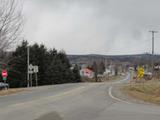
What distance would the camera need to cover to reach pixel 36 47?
89000 millimetres

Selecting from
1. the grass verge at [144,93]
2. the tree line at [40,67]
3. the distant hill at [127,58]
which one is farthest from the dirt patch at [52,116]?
the distant hill at [127,58]

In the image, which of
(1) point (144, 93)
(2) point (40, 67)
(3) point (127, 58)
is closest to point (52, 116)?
(1) point (144, 93)

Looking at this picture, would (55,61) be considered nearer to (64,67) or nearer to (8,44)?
(64,67)

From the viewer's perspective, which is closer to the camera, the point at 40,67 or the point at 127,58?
the point at 40,67

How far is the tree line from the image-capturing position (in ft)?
268

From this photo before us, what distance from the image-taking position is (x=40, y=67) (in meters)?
86.8

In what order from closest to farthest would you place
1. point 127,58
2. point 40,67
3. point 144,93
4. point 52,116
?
1. point 52,116
2. point 144,93
3. point 40,67
4. point 127,58

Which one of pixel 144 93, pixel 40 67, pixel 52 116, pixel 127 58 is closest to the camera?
pixel 52 116

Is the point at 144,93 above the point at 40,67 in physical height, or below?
below

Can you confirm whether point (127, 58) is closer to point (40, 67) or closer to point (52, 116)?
point (40, 67)

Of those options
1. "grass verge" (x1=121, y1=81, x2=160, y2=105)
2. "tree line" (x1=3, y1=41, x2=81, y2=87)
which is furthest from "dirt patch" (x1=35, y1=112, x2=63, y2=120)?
"tree line" (x1=3, y1=41, x2=81, y2=87)

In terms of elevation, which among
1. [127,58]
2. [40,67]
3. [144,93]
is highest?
[127,58]

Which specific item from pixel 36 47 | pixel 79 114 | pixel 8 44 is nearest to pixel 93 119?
pixel 79 114

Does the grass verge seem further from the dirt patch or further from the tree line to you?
the tree line
